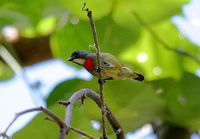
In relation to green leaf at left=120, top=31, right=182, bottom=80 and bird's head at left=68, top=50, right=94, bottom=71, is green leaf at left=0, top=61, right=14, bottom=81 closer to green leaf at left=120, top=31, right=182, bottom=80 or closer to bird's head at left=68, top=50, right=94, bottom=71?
green leaf at left=120, top=31, right=182, bottom=80

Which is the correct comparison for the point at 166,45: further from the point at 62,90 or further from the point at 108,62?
the point at 108,62

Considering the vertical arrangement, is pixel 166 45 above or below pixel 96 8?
below

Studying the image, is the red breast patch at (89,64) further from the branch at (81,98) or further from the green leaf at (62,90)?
the green leaf at (62,90)

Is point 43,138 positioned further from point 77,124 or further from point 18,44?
point 18,44

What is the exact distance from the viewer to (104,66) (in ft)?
1.52

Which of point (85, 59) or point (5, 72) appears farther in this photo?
point (5, 72)

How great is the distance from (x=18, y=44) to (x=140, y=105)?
0.46 meters

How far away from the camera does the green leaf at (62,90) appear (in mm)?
815

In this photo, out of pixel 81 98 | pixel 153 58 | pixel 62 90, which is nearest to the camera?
pixel 81 98

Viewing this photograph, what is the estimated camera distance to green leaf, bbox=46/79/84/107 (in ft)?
2.67

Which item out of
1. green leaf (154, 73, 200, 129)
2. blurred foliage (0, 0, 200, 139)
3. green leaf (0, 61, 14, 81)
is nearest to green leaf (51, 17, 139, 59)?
blurred foliage (0, 0, 200, 139)

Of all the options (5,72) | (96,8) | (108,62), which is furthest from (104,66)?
(5,72)

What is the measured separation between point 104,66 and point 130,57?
587mm

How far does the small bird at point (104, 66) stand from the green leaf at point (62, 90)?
32cm
